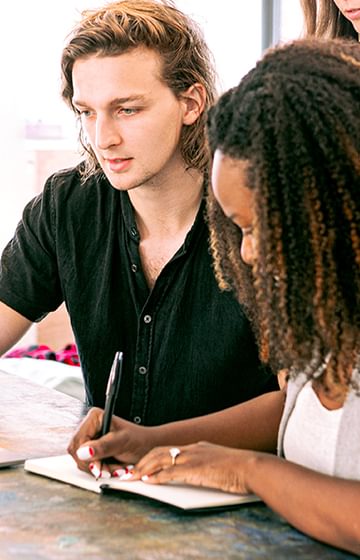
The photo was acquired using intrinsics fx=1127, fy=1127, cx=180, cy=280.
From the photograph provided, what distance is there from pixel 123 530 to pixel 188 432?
0.41 m

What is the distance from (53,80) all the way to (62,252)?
2.74 metres

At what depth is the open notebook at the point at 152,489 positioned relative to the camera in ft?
A: 4.97

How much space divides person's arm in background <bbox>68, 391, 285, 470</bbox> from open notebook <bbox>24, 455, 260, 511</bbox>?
29 mm

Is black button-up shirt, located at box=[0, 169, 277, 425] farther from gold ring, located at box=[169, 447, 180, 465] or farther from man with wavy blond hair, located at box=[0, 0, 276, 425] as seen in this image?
gold ring, located at box=[169, 447, 180, 465]

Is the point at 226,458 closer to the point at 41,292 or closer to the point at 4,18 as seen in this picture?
the point at 41,292

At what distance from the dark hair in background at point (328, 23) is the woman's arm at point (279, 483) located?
1.27 m

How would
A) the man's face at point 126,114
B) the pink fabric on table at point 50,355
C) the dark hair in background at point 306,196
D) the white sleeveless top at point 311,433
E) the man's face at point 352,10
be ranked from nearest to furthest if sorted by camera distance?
the dark hair in background at point 306,196 → the white sleeveless top at point 311,433 → the man's face at point 126,114 → the man's face at point 352,10 → the pink fabric on table at point 50,355

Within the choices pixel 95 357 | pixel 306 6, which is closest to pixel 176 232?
pixel 95 357

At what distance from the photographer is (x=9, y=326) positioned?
8.02 feet

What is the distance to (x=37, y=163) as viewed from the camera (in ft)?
16.6

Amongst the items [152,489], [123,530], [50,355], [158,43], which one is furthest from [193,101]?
[50,355]

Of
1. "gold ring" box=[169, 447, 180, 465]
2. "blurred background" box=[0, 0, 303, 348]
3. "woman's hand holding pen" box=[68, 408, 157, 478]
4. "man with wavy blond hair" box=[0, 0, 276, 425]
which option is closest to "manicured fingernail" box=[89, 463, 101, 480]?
"woman's hand holding pen" box=[68, 408, 157, 478]

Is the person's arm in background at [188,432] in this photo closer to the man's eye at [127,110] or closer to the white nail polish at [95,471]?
the white nail polish at [95,471]

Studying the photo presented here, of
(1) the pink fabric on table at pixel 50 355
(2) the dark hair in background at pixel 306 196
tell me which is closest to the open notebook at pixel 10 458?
(2) the dark hair in background at pixel 306 196
